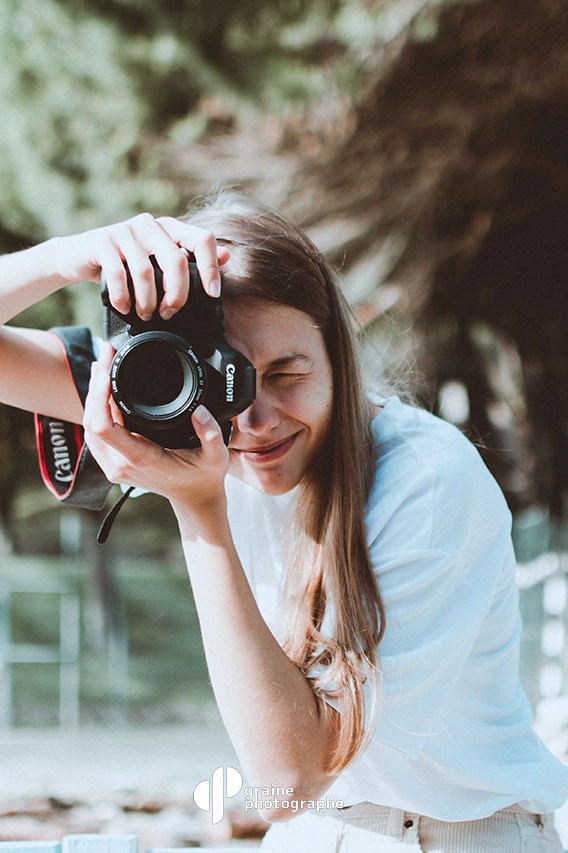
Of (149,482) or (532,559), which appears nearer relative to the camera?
(149,482)

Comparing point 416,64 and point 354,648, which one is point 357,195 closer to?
point 416,64

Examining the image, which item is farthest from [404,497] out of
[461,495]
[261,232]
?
[261,232]

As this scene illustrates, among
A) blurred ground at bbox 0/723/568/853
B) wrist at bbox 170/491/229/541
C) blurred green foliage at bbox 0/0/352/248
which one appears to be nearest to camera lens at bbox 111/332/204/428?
wrist at bbox 170/491/229/541

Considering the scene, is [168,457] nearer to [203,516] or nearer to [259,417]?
[203,516]

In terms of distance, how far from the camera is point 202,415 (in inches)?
47.2

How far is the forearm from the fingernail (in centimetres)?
14

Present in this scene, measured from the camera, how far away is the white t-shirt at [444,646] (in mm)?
1164

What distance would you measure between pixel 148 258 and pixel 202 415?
214mm

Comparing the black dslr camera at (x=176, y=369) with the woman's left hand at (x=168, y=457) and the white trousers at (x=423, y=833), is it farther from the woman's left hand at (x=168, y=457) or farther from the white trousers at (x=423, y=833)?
the white trousers at (x=423, y=833)

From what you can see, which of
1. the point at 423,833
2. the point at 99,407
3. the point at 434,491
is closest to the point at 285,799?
the point at 423,833

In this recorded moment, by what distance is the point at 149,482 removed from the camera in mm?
1206

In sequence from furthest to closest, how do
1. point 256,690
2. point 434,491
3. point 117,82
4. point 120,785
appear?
point 117,82, point 120,785, point 434,491, point 256,690

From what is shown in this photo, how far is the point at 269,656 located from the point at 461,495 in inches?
11.8

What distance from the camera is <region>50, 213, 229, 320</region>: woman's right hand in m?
1.24
